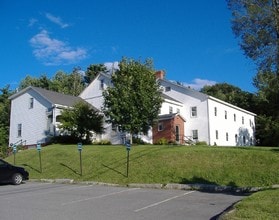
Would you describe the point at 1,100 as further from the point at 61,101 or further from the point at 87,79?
the point at 61,101

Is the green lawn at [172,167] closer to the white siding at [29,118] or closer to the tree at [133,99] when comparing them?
the tree at [133,99]

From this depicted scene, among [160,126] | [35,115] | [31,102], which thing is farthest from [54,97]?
[160,126]

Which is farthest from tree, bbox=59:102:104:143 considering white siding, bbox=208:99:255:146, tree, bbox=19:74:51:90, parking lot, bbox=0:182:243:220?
tree, bbox=19:74:51:90

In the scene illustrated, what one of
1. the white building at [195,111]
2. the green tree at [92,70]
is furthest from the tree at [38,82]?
the white building at [195,111]

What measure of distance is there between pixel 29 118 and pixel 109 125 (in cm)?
877

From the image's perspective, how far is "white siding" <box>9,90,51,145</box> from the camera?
4197 cm

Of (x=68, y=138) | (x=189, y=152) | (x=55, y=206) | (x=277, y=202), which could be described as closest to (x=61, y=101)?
(x=68, y=138)

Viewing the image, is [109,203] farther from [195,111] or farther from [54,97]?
[195,111]

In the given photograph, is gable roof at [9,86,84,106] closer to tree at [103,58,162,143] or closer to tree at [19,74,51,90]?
tree at [103,58,162,143]

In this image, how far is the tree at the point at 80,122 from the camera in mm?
37750

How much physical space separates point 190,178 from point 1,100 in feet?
183

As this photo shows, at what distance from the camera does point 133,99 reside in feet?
115

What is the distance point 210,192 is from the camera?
16.5 meters

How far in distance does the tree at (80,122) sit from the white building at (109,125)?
284 cm
